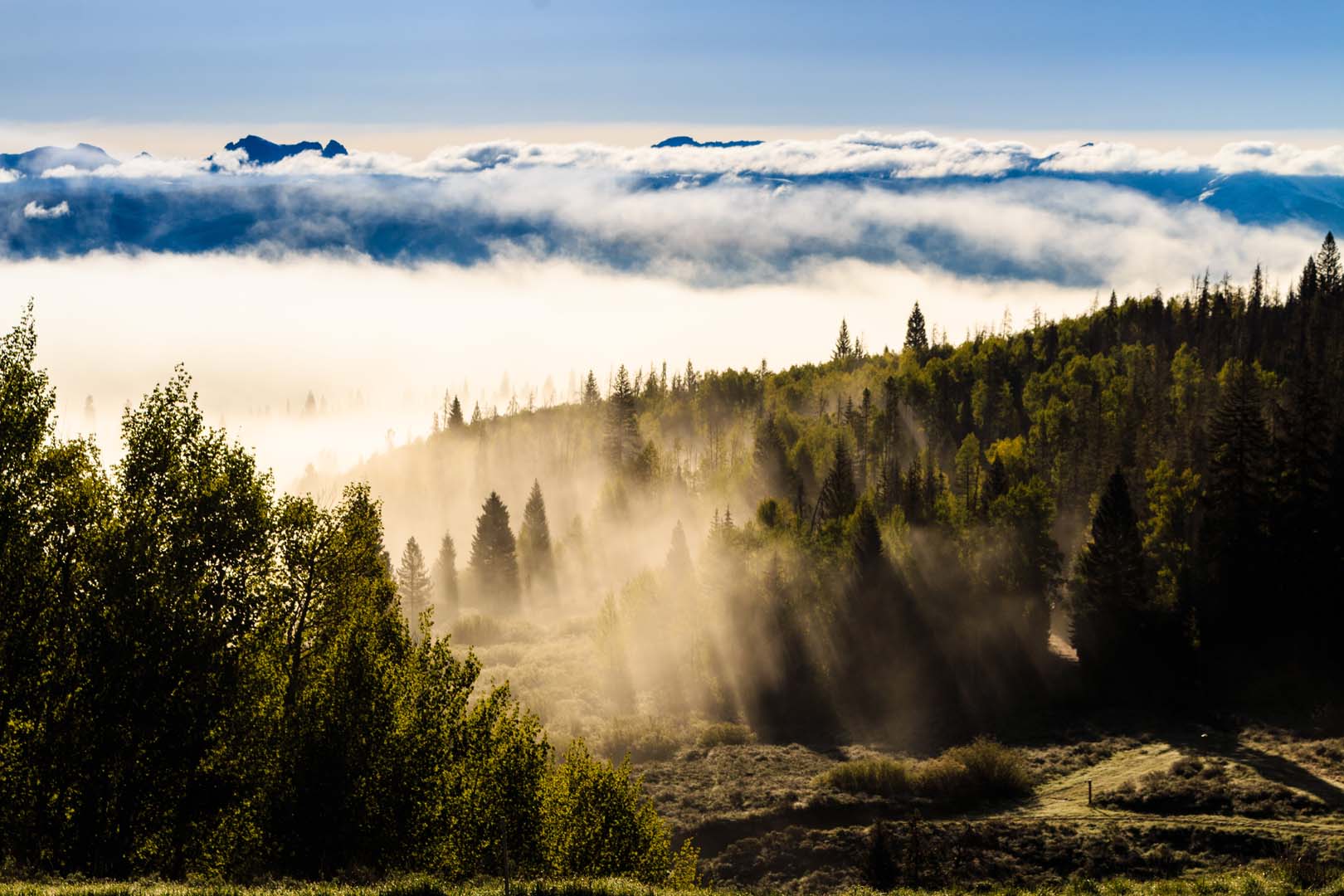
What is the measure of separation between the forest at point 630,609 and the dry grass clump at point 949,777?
14413 mm

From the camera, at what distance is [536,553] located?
18300cm

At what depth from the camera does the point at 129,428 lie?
31.4m

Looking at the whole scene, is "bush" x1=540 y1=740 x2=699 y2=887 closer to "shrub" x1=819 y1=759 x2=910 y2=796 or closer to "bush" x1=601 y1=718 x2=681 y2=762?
"shrub" x1=819 y1=759 x2=910 y2=796

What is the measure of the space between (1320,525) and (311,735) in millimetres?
97537

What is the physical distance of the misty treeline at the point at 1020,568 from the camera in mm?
99500

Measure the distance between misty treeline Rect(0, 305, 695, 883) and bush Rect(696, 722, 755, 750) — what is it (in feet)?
236

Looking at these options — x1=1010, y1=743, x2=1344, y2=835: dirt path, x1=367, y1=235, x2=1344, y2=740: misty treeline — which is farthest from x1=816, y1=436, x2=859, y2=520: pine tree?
x1=1010, y1=743, x2=1344, y2=835: dirt path

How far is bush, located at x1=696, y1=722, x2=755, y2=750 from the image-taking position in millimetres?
106812

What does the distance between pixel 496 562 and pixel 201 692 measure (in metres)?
148

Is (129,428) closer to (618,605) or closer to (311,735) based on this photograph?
(311,735)

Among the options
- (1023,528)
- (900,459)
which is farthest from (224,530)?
(900,459)

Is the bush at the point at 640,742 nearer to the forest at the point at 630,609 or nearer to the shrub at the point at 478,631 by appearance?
the forest at the point at 630,609

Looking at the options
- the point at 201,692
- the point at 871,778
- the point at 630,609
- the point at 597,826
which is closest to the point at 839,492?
the point at 630,609

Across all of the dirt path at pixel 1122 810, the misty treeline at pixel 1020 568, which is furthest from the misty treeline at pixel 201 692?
the misty treeline at pixel 1020 568
